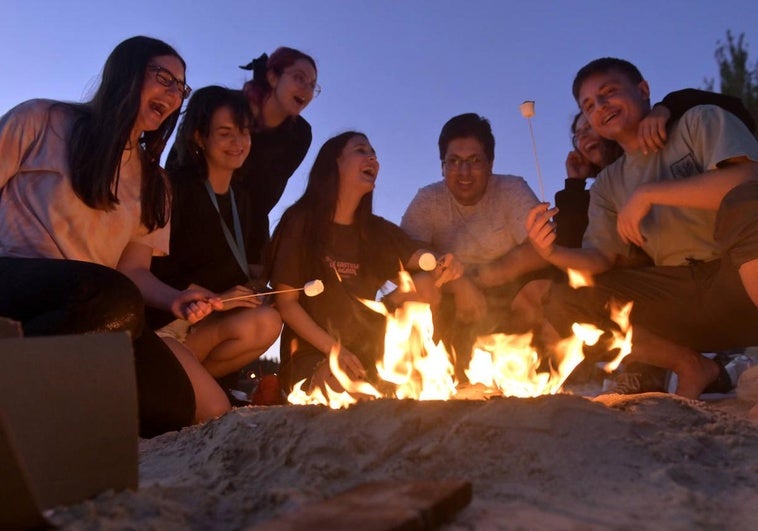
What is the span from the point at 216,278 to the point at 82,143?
4.88ft

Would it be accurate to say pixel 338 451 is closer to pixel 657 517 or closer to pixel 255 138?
pixel 657 517

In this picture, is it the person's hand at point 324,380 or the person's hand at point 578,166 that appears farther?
the person's hand at point 578,166

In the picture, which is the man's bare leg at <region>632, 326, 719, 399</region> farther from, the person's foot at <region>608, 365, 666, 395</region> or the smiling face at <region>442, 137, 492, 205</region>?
the smiling face at <region>442, 137, 492, 205</region>

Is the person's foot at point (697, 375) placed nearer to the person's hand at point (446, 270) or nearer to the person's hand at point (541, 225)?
the person's hand at point (541, 225)

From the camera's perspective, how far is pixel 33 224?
10.5 ft

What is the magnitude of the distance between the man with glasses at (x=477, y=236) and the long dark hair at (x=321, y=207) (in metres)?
0.57

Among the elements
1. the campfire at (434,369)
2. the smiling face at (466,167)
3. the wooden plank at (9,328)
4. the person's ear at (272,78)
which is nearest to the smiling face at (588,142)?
the smiling face at (466,167)

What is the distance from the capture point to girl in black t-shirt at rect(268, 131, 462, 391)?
4.65 metres

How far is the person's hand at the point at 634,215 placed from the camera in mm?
3967

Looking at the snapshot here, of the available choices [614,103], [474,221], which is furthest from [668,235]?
[474,221]

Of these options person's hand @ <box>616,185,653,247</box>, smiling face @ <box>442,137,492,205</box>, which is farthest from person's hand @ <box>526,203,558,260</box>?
smiling face @ <box>442,137,492,205</box>

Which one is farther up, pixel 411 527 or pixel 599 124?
pixel 599 124

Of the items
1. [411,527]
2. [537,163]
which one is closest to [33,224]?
[411,527]

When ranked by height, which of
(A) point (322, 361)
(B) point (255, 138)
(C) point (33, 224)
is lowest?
(A) point (322, 361)
